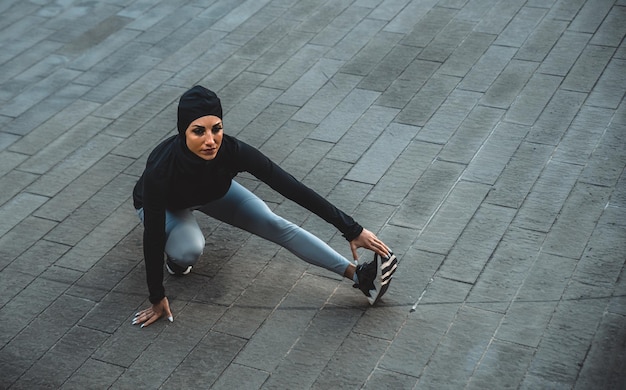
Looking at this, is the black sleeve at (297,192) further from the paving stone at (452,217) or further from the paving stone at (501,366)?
the paving stone at (501,366)

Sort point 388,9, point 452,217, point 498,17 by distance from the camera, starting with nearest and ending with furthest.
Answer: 1. point 452,217
2. point 498,17
3. point 388,9

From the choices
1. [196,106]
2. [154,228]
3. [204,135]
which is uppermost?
[196,106]

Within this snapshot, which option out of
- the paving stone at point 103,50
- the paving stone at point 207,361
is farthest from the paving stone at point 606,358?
the paving stone at point 103,50

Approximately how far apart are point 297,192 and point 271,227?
0.43m

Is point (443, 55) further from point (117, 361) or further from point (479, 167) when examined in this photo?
point (117, 361)

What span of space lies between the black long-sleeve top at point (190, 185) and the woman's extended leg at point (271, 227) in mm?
250

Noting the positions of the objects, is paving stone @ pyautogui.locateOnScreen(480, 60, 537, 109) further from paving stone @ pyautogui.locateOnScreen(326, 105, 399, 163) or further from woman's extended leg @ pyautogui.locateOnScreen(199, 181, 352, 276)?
woman's extended leg @ pyautogui.locateOnScreen(199, 181, 352, 276)

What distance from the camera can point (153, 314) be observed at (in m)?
5.96

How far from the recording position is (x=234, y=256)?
6559 mm

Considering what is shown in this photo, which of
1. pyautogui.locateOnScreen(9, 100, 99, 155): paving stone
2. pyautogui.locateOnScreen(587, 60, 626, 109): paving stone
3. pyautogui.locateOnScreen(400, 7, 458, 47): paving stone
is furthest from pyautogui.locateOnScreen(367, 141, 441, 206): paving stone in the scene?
pyautogui.locateOnScreen(9, 100, 99, 155): paving stone

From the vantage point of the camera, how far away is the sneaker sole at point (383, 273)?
5750 millimetres

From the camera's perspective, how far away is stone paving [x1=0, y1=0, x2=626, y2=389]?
5.62 metres

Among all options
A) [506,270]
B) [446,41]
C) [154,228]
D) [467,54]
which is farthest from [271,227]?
[446,41]

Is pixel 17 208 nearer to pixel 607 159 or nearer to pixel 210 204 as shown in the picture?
pixel 210 204
